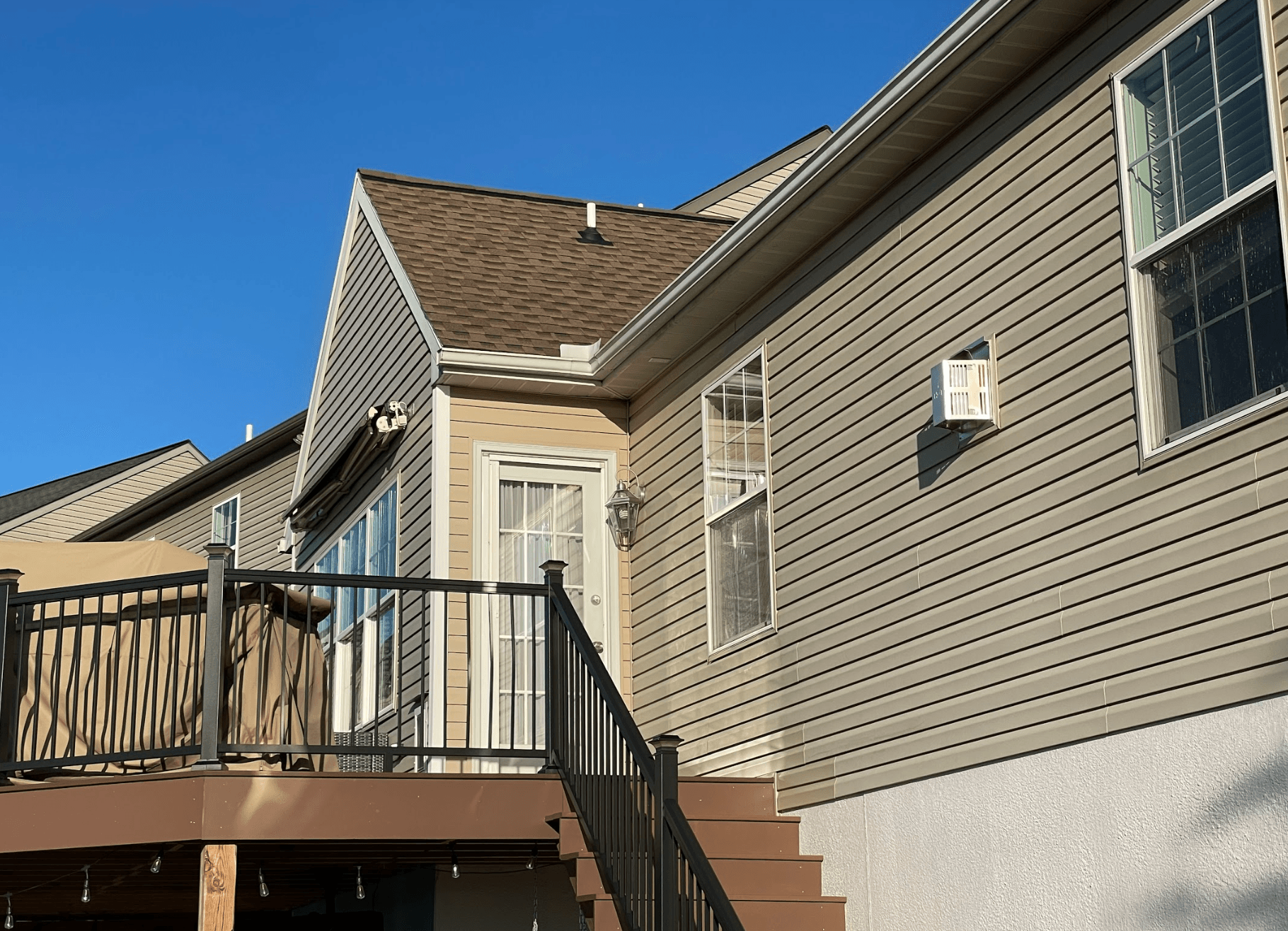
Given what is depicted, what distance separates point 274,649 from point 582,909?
7.70 feet

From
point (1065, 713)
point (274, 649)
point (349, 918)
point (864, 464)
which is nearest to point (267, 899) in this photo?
point (349, 918)

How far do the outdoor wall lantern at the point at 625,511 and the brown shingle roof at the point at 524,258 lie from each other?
40.6 inches

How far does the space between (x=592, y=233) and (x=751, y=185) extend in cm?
630

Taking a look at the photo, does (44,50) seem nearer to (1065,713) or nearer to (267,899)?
(267,899)

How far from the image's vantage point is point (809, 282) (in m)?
8.04

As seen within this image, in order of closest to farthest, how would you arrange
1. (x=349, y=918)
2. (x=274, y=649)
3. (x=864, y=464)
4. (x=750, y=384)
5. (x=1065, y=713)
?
(x=1065, y=713)
(x=864, y=464)
(x=274, y=649)
(x=750, y=384)
(x=349, y=918)

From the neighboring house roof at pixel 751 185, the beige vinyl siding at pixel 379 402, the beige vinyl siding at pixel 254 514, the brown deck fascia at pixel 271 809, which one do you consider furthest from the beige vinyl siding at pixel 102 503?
the brown deck fascia at pixel 271 809

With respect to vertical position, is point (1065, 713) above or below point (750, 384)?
below

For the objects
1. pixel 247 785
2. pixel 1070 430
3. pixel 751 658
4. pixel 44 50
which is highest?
pixel 44 50

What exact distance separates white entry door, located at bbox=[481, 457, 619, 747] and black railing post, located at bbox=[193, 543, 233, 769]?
8.68 ft

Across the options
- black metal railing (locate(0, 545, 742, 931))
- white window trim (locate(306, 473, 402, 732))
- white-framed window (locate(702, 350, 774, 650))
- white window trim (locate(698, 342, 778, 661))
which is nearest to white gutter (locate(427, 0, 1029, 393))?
white window trim (locate(698, 342, 778, 661))

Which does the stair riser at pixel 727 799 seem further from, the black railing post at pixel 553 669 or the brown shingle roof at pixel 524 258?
the brown shingle roof at pixel 524 258

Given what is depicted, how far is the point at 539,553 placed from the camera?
9.83 meters

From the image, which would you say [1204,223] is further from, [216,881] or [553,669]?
[216,881]
